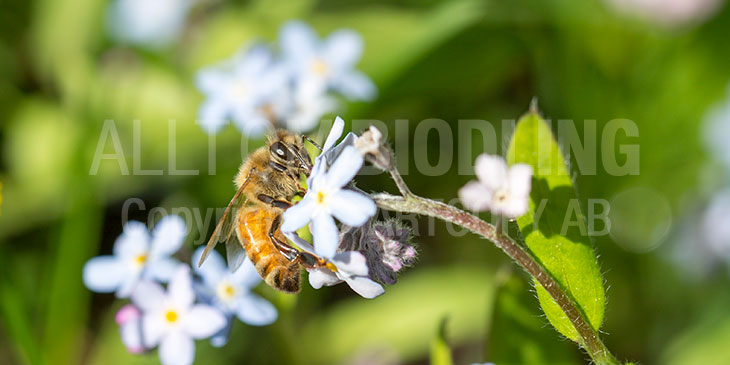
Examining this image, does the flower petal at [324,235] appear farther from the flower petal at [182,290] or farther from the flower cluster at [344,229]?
the flower petal at [182,290]

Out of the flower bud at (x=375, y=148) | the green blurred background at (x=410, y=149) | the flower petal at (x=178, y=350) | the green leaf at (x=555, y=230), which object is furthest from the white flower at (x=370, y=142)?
the green blurred background at (x=410, y=149)

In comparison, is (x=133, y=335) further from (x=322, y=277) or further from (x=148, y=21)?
(x=148, y=21)

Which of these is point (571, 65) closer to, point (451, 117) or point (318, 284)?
point (451, 117)

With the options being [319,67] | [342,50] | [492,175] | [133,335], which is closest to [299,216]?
[492,175]

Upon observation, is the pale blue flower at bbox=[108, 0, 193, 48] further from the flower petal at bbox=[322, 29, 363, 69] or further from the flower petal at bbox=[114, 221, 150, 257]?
the flower petal at bbox=[114, 221, 150, 257]

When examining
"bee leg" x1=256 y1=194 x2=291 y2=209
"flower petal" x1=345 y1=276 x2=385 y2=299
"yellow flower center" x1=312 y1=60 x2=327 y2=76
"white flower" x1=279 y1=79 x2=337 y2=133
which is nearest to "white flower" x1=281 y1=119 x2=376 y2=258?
"flower petal" x1=345 y1=276 x2=385 y2=299

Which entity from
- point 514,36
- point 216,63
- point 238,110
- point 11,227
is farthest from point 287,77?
point 11,227

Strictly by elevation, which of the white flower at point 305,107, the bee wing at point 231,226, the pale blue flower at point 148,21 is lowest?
the bee wing at point 231,226
